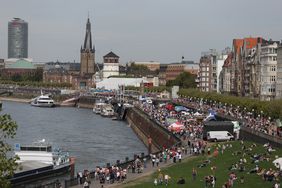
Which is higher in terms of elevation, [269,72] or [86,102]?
[269,72]

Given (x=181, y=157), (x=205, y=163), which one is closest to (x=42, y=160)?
(x=181, y=157)

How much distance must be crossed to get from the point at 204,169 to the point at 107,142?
37.3 metres

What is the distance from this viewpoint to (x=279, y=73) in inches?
4163

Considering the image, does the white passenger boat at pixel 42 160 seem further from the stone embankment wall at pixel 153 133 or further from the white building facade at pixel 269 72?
the white building facade at pixel 269 72

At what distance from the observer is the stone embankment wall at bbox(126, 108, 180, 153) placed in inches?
2717

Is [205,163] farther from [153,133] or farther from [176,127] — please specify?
[153,133]

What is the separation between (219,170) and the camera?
4238cm

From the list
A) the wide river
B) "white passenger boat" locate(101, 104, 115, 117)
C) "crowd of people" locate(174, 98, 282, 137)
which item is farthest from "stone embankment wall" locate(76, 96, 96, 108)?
"crowd of people" locate(174, 98, 282, 137)

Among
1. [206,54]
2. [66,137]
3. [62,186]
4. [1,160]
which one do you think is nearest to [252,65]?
[66,137]

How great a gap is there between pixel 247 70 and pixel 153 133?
49.0 metres

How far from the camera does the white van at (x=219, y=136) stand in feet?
198

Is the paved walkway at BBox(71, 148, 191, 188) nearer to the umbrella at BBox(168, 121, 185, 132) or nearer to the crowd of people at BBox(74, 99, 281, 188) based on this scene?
the crowd of people at BBox(74, 99, 281, 188)

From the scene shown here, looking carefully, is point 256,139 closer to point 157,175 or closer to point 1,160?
point 157,175

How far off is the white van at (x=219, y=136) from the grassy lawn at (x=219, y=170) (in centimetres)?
659
